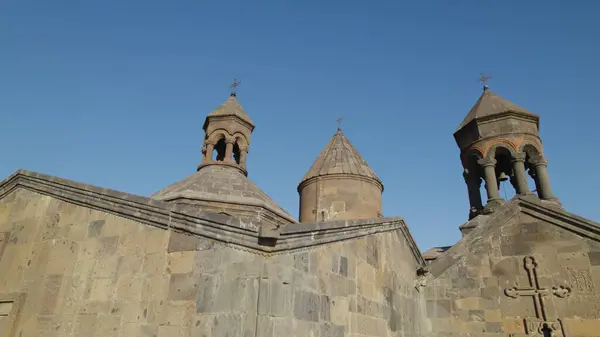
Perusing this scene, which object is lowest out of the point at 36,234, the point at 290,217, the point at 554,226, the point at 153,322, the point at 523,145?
the point at 153,322

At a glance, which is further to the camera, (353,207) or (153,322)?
(353,207)

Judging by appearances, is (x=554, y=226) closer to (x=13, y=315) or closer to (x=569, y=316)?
(x=569, y=316)

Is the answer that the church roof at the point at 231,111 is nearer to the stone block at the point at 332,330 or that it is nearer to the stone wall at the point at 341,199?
the stone wall at the point at 341,199

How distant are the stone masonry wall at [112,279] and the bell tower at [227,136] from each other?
7225mm

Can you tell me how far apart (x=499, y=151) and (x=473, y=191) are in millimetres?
1285

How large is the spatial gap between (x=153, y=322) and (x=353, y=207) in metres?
8.56

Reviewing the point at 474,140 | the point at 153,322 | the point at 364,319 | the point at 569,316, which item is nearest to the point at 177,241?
the point at 153,322

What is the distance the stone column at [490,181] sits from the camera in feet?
32.7

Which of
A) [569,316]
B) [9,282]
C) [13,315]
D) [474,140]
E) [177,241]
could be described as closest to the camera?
[177,241]

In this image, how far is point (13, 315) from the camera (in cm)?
457

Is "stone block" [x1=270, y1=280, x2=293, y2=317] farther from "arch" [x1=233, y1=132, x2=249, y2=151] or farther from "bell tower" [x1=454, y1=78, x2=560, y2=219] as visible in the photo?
"arch" [x1=233, y1=132, x2=249, y2=151]

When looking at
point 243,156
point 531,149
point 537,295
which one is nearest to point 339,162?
point 243,156

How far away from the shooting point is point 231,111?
42.7 feet

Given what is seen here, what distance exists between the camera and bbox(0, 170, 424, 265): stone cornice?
363 cm
